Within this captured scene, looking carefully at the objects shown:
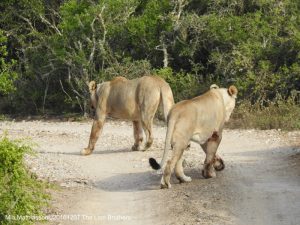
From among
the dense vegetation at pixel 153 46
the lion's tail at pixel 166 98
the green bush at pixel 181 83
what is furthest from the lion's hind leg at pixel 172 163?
the green bush at pixel 181 83

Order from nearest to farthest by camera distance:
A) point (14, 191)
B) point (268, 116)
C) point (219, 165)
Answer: point (14, 191) < point (219, 165) < point (268, 116)

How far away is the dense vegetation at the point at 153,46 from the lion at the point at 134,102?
5.05m

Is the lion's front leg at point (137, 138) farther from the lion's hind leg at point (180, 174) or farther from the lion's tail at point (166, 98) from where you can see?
the lion's hind leg at point (180, 174)

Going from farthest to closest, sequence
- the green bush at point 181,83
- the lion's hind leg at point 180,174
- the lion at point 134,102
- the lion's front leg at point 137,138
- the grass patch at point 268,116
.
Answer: the green bush at point 181,83 → the grass patch at point 268,116 → the lion's front leg at point 137,138 → the lion at point 134,102 → the lion's hind leg at point 180,174

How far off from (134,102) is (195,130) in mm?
4004

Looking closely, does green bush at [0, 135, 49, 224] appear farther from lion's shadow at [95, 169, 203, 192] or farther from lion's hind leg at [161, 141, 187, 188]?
lion's shadow at [95, 169, 203, 192]

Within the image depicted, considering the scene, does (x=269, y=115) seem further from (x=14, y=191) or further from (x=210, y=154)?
(x=14, y=191)

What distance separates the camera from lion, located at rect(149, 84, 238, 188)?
39.5ft

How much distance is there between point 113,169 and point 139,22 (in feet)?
32.0

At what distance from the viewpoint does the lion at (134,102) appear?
15633 millimetres

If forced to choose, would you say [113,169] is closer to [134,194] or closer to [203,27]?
[134,194]

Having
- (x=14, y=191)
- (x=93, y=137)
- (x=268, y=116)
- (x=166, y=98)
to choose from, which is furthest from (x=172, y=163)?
(x=268, y=116)

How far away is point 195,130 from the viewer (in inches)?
484

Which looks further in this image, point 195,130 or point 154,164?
point 195,130
